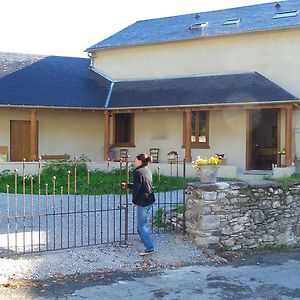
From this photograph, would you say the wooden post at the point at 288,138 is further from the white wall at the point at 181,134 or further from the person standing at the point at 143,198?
the person standing at the point at 143,198

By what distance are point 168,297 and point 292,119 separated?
1389 cm

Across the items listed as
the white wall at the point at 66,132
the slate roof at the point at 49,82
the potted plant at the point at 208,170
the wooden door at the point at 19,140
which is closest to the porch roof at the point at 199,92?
the slate roof at the point at 49,82

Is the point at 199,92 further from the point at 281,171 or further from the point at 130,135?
the point at 281,171

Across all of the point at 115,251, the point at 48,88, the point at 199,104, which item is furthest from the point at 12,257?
the point at 48,88

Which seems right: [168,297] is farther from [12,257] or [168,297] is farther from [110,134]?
[110,134]

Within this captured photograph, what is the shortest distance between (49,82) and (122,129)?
3.83m

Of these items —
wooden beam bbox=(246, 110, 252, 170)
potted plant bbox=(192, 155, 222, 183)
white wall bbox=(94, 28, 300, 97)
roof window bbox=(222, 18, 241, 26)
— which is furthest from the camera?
roof window bbox=(222, 18, 241, 26)

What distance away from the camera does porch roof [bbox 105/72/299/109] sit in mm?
19500

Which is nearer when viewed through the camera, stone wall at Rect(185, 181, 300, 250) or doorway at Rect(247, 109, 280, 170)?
stone wall at Rect(185, 181, 300, 250)

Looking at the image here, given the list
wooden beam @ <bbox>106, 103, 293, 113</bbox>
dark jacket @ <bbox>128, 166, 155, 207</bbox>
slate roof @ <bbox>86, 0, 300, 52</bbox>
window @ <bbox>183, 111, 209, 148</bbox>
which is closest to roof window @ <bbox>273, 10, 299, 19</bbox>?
slate roof @ <bbox>86, 0, 300, 52</bbox>

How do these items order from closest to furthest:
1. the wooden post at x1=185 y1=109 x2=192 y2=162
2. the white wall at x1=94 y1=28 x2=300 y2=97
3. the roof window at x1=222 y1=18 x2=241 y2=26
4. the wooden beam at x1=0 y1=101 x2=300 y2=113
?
1. the wooden beam at x1=0 y1=101 x2=300 y2=113
2. the white wall at x1=94 y1=28 x2=300 y2=97
3. the wooden post at x1=185 y1=109 x2=192 y2=162
4. the roof window at x1=222 y1=18 x2=241 y2=26

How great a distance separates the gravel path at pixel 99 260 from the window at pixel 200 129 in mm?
11691

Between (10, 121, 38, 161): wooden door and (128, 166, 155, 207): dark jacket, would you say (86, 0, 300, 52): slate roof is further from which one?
(128, 166, 155, 207): dark jacket

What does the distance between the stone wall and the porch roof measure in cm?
796
